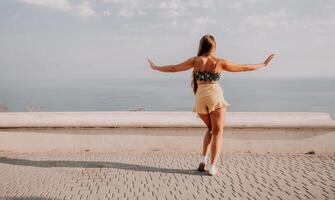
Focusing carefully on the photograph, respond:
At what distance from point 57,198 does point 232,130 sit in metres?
3.26

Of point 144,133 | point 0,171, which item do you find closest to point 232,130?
point 144,133

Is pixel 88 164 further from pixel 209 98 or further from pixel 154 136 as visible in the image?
pixel 209 98

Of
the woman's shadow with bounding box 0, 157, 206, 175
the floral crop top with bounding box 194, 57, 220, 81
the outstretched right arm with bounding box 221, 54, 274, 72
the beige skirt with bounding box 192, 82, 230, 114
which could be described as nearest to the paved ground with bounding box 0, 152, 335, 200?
the woman's shadow with bounding box 0, 157, 206, 175

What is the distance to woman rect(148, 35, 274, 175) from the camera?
534 centimetres

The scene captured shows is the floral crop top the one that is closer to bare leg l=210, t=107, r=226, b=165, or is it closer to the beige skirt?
the beige skirt

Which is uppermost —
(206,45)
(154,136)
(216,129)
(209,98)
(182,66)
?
(206,45)

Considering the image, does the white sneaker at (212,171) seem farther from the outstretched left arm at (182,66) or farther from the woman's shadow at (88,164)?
the outstretched left arm at (182,66)

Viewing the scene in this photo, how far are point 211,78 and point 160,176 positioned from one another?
1502 mm

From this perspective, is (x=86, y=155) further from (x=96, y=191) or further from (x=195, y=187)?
(x=195, y=187)

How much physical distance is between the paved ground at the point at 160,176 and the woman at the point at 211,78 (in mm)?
570

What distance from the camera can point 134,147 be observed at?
21.9 ft

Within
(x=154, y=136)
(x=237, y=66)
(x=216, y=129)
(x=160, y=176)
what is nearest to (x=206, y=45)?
(x=237, y=66)

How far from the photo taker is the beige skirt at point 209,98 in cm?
535

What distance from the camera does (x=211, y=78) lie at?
212 inches
